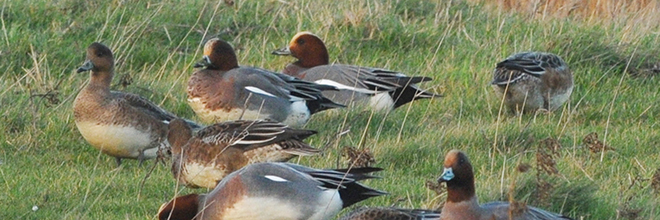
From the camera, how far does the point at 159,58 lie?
865cm

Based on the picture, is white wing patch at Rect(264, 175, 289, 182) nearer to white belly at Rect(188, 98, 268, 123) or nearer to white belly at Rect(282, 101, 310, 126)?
white belly at Rect(188, 98, 268, 123)

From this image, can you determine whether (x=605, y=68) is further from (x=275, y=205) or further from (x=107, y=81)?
(x=275, y=205)

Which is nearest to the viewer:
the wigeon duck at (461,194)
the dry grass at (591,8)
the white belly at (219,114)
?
the wigeon duck at (461,194)

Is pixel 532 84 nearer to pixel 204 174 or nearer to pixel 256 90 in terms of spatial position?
pixel 256 90

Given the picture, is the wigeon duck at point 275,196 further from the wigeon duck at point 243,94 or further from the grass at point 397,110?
the wigeon duck at point 243,94

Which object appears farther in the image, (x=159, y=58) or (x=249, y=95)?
(x=159, y=58)

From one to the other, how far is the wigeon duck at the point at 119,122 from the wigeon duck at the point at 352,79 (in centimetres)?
154

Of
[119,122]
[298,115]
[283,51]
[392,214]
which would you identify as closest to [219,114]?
[298,115]

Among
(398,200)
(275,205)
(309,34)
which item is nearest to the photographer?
(275,205)

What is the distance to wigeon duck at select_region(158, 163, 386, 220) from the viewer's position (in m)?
5.04

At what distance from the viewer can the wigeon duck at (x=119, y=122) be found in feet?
21.2

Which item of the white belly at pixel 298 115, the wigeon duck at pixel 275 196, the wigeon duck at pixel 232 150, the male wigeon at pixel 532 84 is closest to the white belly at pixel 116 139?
the wigeon duck at pixel 232 150

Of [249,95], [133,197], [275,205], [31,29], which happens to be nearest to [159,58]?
[31,29]

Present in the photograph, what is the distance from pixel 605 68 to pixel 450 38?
119 cm
